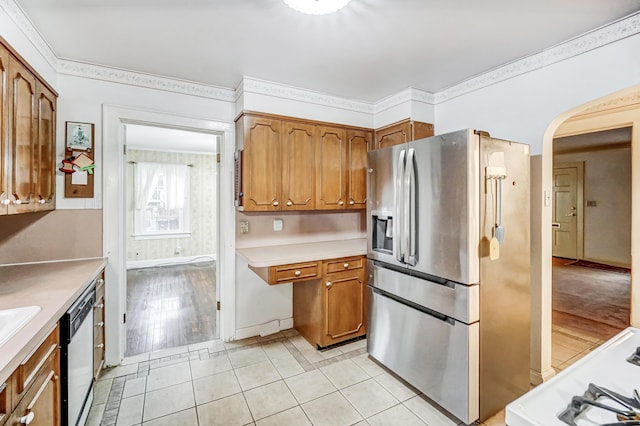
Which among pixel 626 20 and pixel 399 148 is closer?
pixel 626 20

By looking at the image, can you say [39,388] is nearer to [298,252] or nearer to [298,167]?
[298,252]

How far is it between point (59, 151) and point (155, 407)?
1.99m

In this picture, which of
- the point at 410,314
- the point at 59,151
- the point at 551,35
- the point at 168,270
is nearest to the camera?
the point at 551,35

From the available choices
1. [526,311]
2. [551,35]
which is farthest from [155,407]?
[551,35]

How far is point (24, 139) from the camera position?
174cm

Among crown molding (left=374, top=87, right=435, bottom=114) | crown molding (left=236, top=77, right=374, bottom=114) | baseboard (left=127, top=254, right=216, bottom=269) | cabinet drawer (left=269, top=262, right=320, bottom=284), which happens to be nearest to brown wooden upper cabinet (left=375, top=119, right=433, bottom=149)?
crown molding (left=374, top=87, right=435, bottom=114)

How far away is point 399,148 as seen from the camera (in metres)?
2.21

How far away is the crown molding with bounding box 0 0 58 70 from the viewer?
1641mm

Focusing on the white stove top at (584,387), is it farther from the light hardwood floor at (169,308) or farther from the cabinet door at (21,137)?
the light hardwood floor at (169,308)

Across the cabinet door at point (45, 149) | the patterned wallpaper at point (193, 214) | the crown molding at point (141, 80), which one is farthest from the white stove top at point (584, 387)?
the patterned wallpaper at point (193, 214)

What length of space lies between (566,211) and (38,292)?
859cm

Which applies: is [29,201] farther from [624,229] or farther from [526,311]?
[624,229]

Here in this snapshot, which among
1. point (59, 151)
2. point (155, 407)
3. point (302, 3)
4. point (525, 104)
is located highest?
point (302, 3)

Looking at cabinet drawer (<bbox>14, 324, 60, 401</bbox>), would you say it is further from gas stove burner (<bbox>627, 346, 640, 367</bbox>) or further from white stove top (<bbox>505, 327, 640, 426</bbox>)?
gas stove burner (<bbox>627, 346, 640, 367</bbox>)
